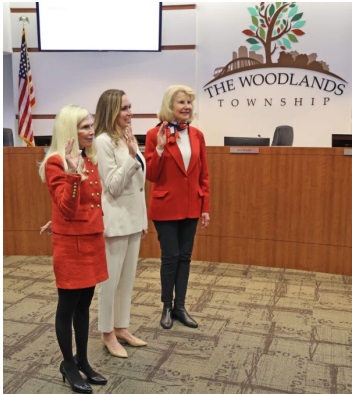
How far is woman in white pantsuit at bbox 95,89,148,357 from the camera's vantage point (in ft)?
8.29

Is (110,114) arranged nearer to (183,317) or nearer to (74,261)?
(74,261)

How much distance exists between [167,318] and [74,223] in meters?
1.31

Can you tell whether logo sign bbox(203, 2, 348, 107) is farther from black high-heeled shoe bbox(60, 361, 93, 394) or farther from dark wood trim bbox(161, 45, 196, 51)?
black high-heeled shoe bbox(60, 361, 93, 394)

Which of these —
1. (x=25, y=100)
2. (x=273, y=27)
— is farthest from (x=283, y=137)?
(x=25, y=100)

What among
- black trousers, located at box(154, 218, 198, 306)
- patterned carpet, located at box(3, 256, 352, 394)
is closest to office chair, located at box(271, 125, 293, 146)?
patterned carpet, located at box(3, 256, 352, 394)

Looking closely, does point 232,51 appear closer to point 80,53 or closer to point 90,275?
point 80,53

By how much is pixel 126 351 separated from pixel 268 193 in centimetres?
226

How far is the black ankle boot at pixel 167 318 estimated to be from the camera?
313 centimetres

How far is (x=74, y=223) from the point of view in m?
2.14

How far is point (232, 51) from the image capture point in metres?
6.57

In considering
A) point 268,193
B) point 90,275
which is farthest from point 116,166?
point 268,193

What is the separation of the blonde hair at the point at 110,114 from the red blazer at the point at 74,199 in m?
0.37

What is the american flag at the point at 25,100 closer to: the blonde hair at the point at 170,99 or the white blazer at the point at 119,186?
the blonde hair at the point at 170,99

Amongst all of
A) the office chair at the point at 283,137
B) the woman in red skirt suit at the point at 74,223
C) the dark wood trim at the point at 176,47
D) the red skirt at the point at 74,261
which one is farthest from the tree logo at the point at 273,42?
the red skirt at the point at 74,261
